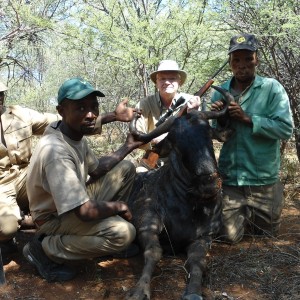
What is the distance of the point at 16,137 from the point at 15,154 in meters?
0.21

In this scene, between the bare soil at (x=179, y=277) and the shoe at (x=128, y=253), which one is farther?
the shoe at (x=128, y=253)

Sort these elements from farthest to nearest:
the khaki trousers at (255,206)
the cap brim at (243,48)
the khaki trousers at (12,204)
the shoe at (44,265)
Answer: the khaki trousers at (255,206) < the cap brim at (243,48) < the khaki trousers at (12,204) < the shoe at (44,265)

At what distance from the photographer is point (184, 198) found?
4.70m

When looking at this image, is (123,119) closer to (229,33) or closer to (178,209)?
(178,209)

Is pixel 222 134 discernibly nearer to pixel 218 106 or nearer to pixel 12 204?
pixel 218 106

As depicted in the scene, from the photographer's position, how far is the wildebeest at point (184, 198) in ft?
14.0

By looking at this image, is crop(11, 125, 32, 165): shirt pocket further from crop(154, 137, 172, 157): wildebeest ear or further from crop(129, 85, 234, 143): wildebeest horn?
crop(154, 137, 172, 157): wildebeest ear

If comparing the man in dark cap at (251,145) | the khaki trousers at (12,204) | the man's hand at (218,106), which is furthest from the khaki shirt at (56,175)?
the man in dark cap at (251,145)

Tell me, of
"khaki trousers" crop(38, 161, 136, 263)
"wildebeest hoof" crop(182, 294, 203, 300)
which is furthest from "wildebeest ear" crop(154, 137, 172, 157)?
"wildebeest hoof" crop(182, 294, 203, 300)

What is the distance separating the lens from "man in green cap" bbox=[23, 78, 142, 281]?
3779mm

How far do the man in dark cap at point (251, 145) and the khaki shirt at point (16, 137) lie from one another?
2342 mm

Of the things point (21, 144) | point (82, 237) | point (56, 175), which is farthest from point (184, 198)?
point (21, 144)

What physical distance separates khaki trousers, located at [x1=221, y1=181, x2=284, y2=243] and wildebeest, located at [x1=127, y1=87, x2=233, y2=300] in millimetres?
517

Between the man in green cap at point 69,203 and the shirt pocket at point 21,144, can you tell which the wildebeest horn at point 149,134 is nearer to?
the man in green cap at point 69,203
